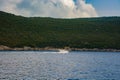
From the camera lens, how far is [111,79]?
63719 millimetres

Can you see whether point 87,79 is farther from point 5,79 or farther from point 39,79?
point 5,79

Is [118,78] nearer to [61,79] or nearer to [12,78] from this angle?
[61,79]

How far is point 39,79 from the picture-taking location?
203 feet

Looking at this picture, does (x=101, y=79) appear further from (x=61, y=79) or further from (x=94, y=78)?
(x=61, y=79)

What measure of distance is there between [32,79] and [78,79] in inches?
307

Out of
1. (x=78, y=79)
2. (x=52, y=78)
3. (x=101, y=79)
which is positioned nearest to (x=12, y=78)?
(x=52, y=78)

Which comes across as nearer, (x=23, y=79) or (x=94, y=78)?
(x=23, y=79)

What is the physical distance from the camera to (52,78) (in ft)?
210

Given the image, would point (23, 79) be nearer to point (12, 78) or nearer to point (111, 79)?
point (12, 78)

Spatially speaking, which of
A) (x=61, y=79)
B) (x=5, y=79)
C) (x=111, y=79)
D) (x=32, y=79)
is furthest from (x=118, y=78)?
(x=5, y=79)

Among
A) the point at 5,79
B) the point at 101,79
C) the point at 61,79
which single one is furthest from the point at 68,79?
the point at 5,79

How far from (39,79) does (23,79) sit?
2658 mm

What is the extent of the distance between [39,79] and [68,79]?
4.96m

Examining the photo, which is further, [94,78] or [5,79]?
[94,78]
